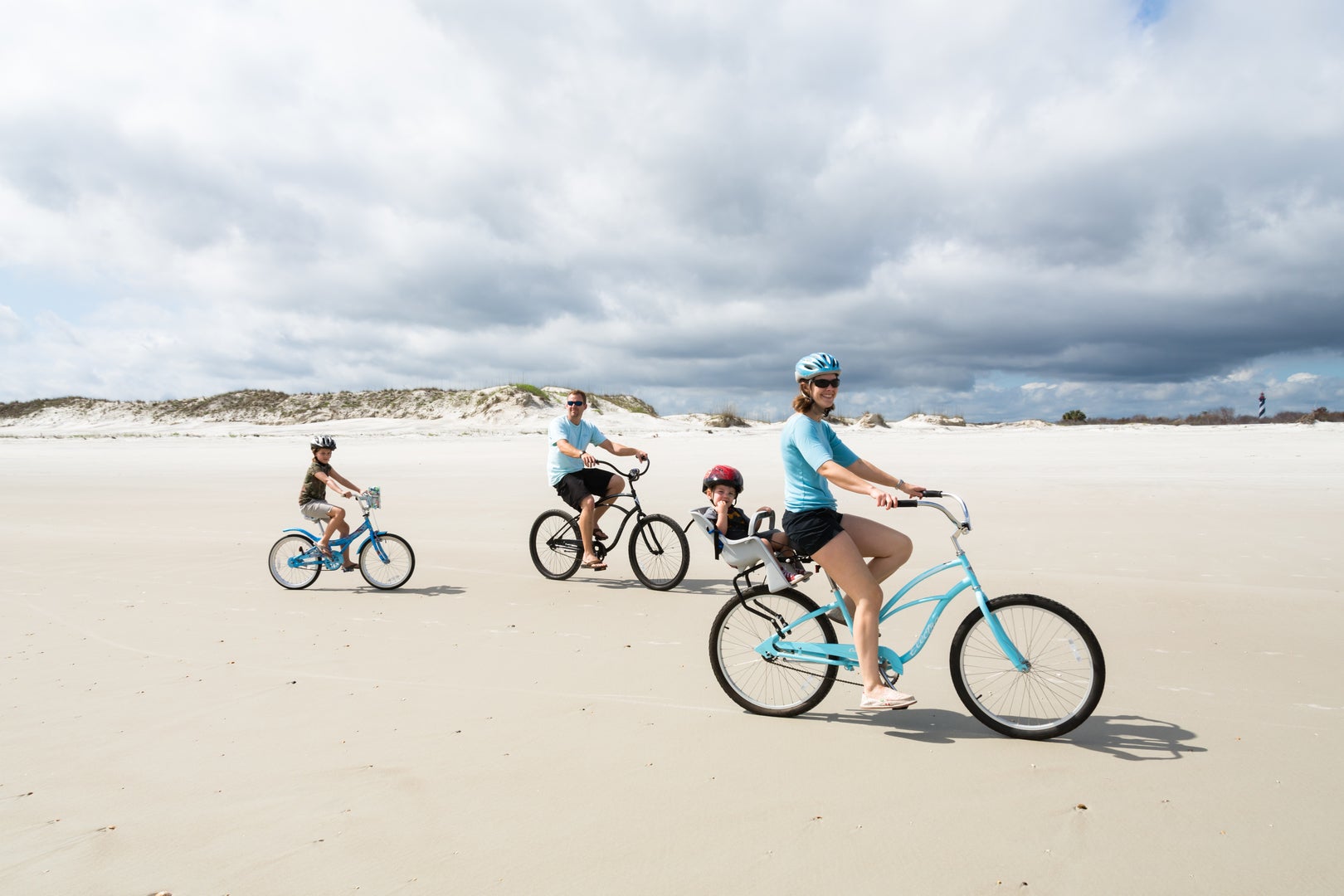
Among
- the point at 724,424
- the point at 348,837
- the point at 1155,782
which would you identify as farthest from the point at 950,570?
the point at 724,424

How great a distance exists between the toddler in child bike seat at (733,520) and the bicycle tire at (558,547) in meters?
4.27

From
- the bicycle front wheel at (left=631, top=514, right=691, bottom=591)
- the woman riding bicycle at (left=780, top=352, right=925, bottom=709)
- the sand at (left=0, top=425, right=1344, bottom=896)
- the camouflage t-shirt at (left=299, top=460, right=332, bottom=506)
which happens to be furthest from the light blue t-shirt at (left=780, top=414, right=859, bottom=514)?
the camouflage t-shirt at (left=299, top=460, right=332, bottom=506)

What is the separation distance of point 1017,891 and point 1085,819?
0.75 metres

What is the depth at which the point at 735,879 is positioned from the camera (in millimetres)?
3021

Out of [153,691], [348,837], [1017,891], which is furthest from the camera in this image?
[153,691]

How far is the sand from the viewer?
3145 mm

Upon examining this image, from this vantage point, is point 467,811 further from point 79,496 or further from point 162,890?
point 79,496

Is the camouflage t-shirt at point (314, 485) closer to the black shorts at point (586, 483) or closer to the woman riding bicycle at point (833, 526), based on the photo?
the black shorts at point (586, 483)

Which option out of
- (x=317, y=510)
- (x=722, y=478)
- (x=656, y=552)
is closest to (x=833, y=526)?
(x=722, y=478)

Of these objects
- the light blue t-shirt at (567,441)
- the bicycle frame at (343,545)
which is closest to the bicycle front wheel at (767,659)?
the light blue t-shirt at (567,441)

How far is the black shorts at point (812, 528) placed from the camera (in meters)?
4.34

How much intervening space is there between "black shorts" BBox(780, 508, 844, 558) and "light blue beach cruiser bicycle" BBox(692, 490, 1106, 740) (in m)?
0.24

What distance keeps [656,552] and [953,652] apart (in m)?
4.69

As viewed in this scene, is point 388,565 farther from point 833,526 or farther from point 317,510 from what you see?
point 833,526
